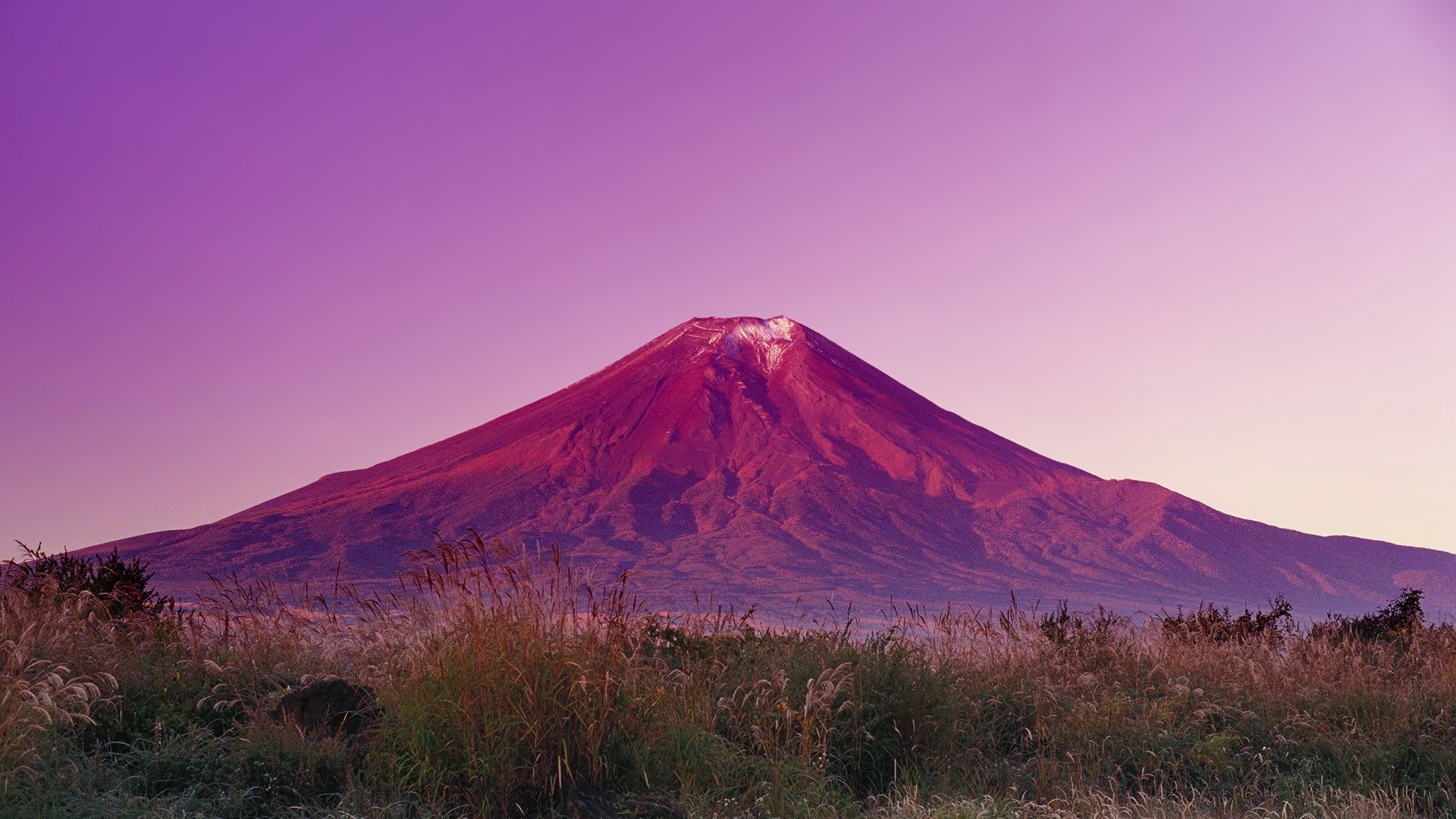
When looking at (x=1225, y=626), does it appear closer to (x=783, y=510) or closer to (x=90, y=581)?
(x=90, y=581)

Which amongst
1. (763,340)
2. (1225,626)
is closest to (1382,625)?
(1225,626)

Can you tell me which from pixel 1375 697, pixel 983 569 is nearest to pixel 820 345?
pixel 983 569

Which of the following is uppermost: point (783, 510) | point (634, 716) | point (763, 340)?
point (763, 340)

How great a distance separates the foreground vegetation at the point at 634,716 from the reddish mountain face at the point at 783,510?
3325 inches

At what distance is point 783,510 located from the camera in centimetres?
12594

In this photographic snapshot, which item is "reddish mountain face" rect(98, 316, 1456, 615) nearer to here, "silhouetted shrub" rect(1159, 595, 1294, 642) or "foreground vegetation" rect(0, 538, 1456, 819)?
"silhouetted shrub" rect(1159, 595, 1294, 642)

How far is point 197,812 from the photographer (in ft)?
18.0

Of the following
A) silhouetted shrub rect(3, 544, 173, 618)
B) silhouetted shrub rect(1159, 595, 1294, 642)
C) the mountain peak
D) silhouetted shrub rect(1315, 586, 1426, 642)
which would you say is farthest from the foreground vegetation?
the mountain peak

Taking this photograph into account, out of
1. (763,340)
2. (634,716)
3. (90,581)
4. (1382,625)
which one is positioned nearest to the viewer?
(634,716)

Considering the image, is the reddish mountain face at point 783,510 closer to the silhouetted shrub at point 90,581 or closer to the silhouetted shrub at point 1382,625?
the silhouetted shrub at point 1382,625

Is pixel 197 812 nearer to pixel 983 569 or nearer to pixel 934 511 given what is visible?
pixel 983 569

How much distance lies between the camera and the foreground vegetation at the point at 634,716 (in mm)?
5777

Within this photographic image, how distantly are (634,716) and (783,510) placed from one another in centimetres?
12012

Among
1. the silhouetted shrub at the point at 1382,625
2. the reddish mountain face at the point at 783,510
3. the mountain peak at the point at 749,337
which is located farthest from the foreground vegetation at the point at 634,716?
the mountain peak at the point at 749,337
